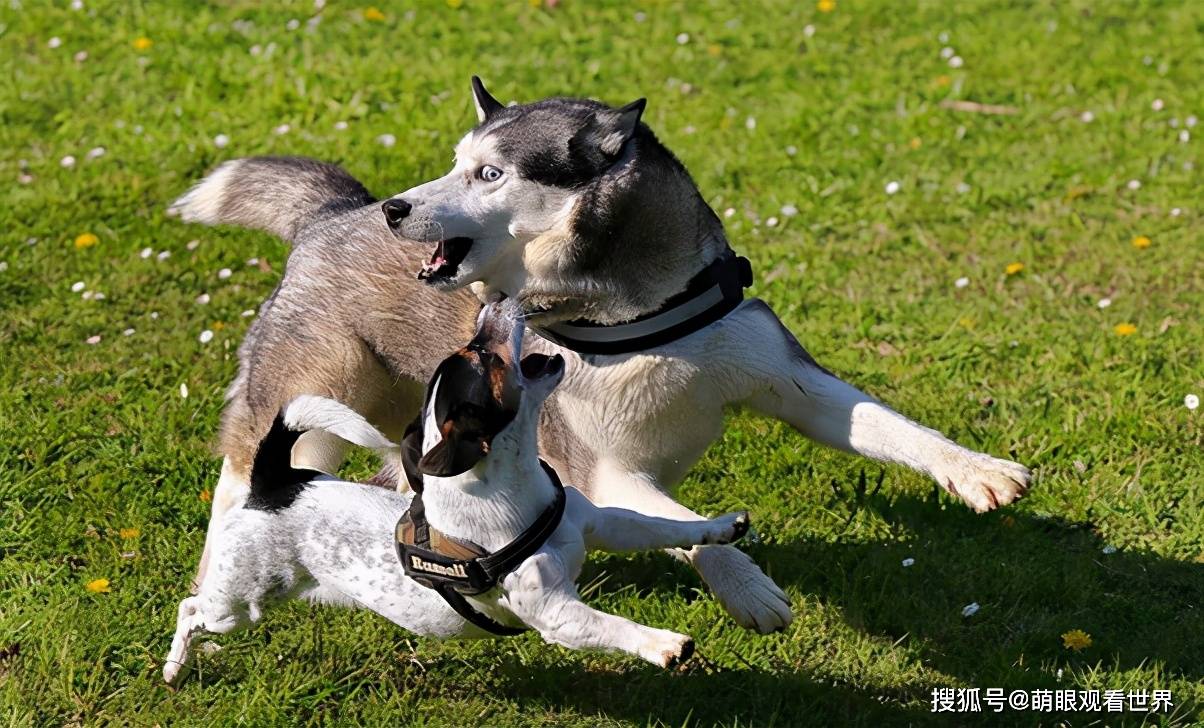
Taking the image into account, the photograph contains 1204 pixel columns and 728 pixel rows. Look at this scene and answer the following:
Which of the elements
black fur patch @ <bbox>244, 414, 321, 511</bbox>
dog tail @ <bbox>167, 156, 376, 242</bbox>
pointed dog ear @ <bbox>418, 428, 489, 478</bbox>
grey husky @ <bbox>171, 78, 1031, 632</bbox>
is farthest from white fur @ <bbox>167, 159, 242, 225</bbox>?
pointed dog ear @ <bbox>418, 428, 489, 478</bbox>

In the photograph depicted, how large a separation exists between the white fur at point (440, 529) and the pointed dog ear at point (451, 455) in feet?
0.27

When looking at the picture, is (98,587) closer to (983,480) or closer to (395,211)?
(395,211)

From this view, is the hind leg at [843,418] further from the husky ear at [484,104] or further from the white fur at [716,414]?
the husky ear at [484,104]

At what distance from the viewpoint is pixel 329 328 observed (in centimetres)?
436

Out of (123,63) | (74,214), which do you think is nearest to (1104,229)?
(74,214)

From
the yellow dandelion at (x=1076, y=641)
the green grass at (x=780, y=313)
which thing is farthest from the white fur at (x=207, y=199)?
the yellow dandelion at (x=1076, y=641)

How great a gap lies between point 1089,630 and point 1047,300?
1.98 meters

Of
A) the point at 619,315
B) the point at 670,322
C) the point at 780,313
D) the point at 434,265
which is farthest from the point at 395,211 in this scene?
the point at 780,313

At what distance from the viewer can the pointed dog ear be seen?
10.2 ft

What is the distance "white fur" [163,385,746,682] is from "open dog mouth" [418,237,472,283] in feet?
1.33

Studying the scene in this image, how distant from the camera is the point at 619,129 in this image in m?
3.68

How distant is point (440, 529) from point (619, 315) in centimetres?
79

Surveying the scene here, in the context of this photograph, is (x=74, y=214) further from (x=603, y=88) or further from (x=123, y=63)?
(x=603, y=88)

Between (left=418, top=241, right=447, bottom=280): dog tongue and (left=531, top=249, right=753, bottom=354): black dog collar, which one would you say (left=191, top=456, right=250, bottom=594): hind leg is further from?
(left=531, top=249, right=753, bottom=354): black dog collar
